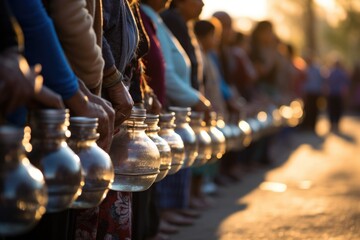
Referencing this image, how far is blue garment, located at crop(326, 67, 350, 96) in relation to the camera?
91.6 ft

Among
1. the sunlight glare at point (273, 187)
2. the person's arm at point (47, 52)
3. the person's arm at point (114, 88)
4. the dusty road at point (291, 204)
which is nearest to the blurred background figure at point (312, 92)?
the dusty road at point (291, 204)

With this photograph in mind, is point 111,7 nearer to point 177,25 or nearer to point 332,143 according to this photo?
point 177,25

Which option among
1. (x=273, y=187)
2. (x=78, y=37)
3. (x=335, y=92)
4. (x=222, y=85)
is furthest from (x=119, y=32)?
(x=335, y=92)

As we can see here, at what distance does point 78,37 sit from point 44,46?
1.27 feet

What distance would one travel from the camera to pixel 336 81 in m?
28.0

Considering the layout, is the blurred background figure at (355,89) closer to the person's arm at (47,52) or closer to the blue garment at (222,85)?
the blue garment at (222,85)

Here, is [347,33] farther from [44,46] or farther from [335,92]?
[44,46]

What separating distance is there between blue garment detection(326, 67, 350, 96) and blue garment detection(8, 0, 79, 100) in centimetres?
2447

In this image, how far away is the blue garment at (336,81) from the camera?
1099 inches

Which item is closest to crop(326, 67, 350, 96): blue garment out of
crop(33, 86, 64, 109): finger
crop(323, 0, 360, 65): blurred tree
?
crop(33, 86, 64, 109): finger

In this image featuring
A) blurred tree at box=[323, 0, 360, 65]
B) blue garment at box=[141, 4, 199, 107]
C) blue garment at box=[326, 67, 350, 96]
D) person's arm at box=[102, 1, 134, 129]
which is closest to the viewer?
person's arm at box=[102, 1, 134, 129]

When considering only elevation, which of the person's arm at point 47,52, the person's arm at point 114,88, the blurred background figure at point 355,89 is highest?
the person's arm at point 47,52

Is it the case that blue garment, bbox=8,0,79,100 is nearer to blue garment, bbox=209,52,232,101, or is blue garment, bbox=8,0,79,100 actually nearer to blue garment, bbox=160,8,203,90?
blue garment, bbox=160,8,203,90

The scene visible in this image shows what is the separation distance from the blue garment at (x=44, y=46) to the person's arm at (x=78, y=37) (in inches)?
10.1
